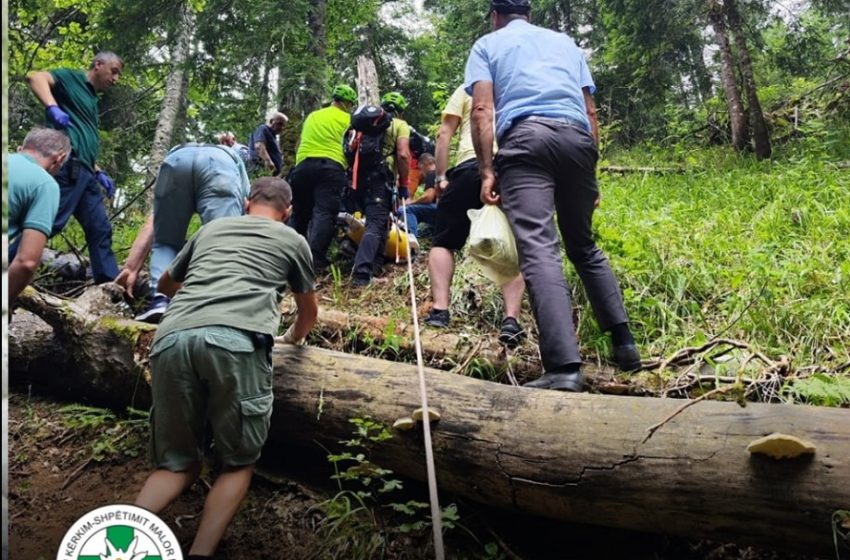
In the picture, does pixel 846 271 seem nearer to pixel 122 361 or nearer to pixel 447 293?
pixel 447 293

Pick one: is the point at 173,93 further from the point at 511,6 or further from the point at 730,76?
the point at 730,76

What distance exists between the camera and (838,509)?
1.93 meters

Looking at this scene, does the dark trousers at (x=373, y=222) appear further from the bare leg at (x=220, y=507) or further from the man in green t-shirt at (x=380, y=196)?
the bare leg at (x=220, y=507)

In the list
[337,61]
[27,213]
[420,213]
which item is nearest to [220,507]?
[27,213]

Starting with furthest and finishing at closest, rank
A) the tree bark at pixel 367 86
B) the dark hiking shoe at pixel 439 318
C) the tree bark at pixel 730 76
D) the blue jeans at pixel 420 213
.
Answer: the tree bark at pixel 367 86, the tree bark at pixel 730 76, the blue jeans at pixel 420 213, the dark hiking shoe at pixel 439 318

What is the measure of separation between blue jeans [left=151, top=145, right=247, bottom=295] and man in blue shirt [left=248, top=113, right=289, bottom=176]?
3.30 meters

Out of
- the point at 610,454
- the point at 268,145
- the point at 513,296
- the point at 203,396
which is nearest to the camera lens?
the point at 610,454

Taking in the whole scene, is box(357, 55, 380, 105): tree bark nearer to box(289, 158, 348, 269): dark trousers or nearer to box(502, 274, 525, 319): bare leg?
box(289, 158, 348, 269): dark trousers

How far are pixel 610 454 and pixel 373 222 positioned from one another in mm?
3785

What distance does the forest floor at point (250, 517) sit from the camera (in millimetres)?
2598

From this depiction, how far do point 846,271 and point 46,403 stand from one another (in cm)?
529

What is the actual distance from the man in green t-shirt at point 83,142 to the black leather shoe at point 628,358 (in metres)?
3.77

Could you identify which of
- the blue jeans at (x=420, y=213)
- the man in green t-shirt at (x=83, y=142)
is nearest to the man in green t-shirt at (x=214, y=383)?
the man in green t-shirt at (x=83, y=142)

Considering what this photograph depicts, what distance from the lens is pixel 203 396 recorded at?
2.64 metres
